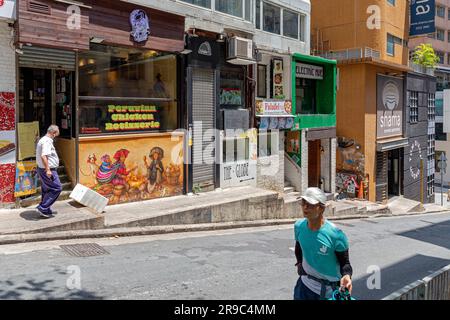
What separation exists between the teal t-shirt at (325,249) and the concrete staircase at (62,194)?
808cm

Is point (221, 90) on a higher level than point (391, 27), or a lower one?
lower

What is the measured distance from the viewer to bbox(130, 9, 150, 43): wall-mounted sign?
39.2ft

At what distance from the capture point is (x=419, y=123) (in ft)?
107

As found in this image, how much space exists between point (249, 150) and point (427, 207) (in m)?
20.3

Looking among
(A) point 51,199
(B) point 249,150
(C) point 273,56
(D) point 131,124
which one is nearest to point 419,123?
(C) point 273,56

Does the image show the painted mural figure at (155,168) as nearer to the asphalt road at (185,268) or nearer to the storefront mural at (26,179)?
the asphalt road at (185,268)

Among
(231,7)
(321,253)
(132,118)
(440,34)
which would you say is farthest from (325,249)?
(440,34)

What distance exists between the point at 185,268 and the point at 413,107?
28087 mm

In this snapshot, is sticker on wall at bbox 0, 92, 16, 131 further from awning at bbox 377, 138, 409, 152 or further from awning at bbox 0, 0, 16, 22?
awning at bbox 377, 138, 409, 152

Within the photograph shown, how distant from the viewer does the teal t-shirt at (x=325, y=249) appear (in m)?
4.37

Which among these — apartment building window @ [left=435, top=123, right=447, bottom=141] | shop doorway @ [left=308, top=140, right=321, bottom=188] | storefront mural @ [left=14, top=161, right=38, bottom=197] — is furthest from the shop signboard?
apartment building window @ [left=435, top=123, right=447, bottom=141]

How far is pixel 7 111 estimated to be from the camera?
32.9 feet

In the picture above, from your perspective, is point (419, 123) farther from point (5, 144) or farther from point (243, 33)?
point (5, 144)

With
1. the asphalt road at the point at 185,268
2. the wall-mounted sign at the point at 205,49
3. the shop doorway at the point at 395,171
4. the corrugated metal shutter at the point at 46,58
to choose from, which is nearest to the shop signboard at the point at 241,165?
the wall-mounted sign at the point at 205,49
